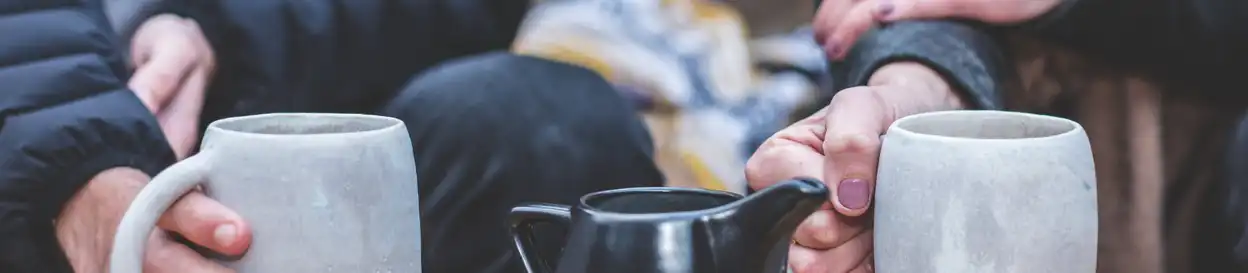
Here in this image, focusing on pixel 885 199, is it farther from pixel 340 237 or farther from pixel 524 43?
pixel 524 43

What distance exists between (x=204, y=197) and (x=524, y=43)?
750 mm

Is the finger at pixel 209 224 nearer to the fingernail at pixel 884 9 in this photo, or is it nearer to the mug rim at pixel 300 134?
the mug rim at pixel 300 134

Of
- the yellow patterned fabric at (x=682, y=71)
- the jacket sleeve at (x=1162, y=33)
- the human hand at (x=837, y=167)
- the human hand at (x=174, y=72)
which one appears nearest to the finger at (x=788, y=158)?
the human hand at (x=837, y=167)

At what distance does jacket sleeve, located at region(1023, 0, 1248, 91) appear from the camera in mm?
616

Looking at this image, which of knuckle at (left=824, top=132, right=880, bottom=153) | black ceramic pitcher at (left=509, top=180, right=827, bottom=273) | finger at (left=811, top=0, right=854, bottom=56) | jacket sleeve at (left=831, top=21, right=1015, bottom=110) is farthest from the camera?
finger at (left=811, top=0, right=854, bottom=56)

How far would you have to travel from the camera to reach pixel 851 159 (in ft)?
1.56

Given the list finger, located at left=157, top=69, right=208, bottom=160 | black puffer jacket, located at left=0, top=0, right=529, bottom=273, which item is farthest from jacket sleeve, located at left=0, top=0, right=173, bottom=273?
finger, located at left=157, top=69, right=208, bottom=160

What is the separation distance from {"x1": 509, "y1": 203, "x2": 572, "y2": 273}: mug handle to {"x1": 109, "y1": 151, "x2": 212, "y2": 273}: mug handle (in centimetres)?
12

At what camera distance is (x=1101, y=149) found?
0.68 meters

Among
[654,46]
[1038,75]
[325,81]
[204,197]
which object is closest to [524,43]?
[654,46]

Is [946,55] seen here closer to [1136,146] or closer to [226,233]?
[1136,146]

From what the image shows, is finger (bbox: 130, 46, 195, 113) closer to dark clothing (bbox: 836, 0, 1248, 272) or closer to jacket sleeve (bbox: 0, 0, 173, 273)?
jacket sleeve (bbox: 0, 0, 173, 273)

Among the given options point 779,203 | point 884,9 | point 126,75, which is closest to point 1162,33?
point 884,9

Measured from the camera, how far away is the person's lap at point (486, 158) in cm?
70
